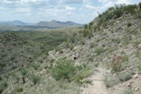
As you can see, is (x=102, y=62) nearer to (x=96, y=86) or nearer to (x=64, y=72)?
(x=64, y=72)

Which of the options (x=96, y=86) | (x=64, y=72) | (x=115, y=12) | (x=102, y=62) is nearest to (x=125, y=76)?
(x=96, y=86)

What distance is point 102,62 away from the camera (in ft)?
57.7

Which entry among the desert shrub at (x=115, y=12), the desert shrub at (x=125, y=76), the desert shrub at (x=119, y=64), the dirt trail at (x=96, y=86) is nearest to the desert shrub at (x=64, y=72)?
the dirt trail at (x=96, y=86)

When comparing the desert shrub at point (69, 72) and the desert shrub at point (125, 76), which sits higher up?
the desert shrub at point (125, 76)

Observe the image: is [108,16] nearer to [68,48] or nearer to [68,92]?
[68,48]

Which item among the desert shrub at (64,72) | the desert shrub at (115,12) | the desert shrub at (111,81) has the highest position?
the desert shrub at (115,12)

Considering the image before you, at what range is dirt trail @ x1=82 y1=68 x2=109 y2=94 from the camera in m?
11.9

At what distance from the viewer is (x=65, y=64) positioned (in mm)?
17375

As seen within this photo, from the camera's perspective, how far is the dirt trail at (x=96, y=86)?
1190 cm

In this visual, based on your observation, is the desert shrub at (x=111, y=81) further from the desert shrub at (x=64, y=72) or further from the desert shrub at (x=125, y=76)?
the desert shrub at (x=64, y=72)

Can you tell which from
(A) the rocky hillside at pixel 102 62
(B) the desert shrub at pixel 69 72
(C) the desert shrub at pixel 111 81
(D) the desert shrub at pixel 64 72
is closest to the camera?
(C) the desert shrub at pixel 111 81

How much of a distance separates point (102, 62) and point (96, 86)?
16.4ft

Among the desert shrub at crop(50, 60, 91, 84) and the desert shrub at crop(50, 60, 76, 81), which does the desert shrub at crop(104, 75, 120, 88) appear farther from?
the desert shrub at crop(50, 60, 76, 81)

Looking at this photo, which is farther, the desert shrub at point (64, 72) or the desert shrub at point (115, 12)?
the desert shrub at point (115, 12)
